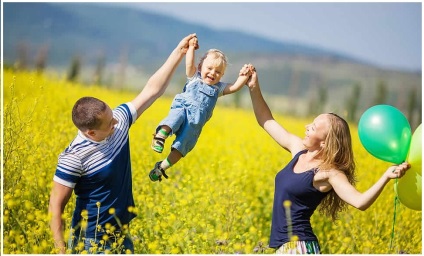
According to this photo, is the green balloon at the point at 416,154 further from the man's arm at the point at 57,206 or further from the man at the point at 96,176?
the man's arm at the point at 57,206

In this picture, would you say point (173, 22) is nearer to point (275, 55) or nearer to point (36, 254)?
point (275, 55)

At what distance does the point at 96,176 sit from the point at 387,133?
1.65 meters

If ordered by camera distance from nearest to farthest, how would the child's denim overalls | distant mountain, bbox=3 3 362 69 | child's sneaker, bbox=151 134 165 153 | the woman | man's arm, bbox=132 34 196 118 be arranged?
the woman, man's arm, bbox=132 34 196 118, child's sneaker, bbox=151 134 165 153, the child's denim overalls, distant mountain, bbox=3 3 362 69

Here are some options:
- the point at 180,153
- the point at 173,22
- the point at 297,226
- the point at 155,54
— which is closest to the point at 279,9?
the point at 180,153

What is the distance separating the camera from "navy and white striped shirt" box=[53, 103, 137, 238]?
3676mm

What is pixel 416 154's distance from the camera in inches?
155

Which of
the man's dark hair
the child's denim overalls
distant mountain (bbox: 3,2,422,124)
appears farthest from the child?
distant mountain (bbox: 3,2,422,124)

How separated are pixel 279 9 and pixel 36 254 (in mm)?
5490

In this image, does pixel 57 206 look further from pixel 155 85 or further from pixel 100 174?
pixel 155 85

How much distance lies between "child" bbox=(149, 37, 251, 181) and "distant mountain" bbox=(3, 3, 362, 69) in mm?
82896

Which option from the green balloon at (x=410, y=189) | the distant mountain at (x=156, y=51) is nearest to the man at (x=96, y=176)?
the green balloon at (x=410, y=189)

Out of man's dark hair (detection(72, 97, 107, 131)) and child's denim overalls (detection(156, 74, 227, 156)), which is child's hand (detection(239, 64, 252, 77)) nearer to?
child's denim overalls (detection(156, 74, 227, 156))

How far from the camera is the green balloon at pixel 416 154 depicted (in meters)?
3.93

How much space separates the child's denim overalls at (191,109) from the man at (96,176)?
42cm
